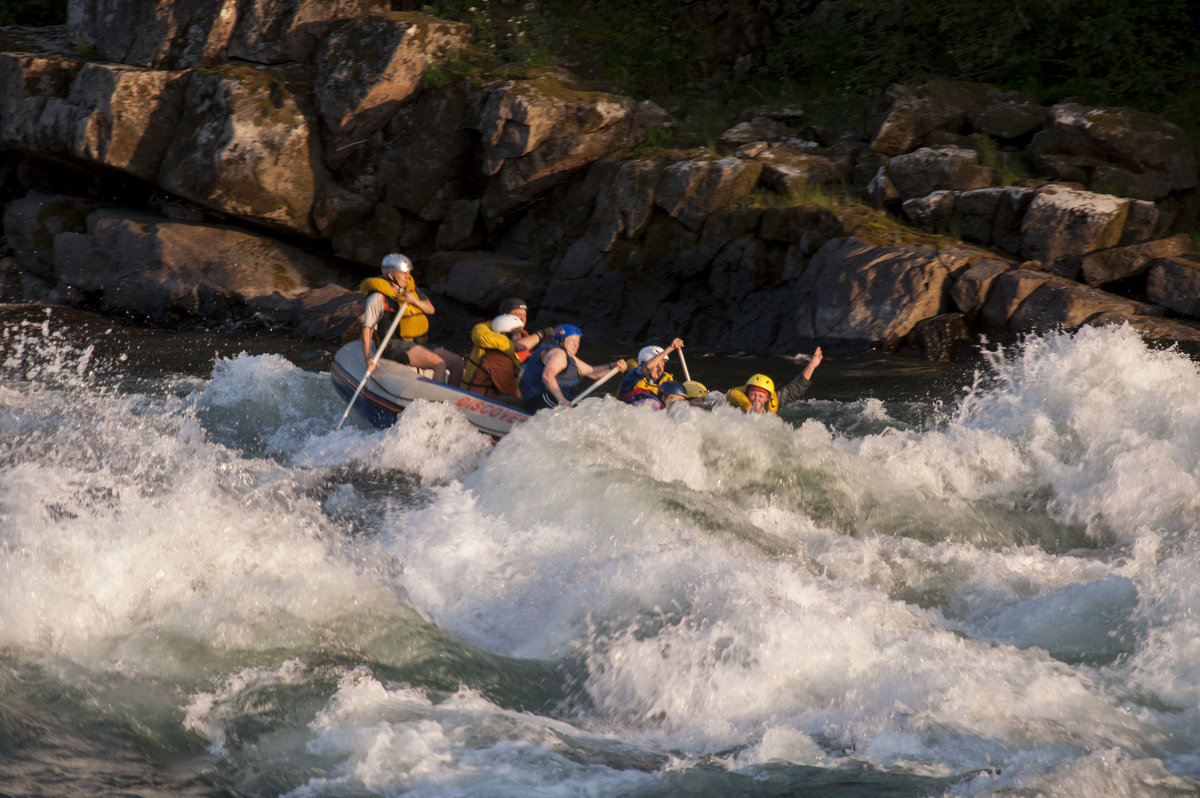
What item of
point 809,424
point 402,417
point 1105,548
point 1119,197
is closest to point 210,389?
point 402,417

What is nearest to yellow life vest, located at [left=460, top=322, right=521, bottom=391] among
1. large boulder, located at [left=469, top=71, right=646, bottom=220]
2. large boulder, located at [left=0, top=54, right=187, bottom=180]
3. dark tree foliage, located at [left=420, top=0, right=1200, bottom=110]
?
large boulder, located at [left=469, top=71, right=646, bottom=220]

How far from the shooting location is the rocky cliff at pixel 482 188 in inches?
513

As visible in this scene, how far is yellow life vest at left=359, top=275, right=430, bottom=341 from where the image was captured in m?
9.78

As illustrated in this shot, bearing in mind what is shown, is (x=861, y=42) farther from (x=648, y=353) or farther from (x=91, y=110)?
(x=91, y=110)

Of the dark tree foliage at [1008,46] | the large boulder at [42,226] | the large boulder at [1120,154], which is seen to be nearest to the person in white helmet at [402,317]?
the large boulder at [42,226]

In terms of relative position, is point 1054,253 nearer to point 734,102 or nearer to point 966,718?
point 734,102

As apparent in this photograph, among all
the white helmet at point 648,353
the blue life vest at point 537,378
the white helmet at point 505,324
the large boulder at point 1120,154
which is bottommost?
the blue life vest at point 537,378

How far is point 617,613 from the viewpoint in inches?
205

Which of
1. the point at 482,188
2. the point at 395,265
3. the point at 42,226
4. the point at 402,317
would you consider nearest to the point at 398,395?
the point at 402,317

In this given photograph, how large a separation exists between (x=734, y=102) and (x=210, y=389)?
426 inches

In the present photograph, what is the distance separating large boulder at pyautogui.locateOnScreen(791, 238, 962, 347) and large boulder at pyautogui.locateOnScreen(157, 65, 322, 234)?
7993 millimetres

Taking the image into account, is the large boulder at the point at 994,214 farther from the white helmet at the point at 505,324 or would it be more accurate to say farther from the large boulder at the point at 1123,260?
the white helmet at the point at 505,324

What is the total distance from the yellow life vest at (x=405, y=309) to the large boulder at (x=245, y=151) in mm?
6340

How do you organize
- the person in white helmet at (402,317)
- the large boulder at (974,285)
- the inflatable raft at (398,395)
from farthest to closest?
the large boulder at (974,285) → the person in white helmet at (402,317) → the inflatable raft at (398,395)
